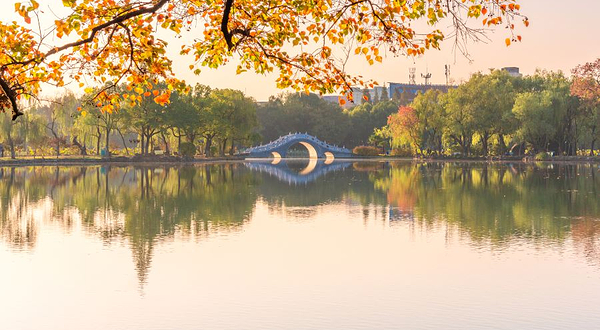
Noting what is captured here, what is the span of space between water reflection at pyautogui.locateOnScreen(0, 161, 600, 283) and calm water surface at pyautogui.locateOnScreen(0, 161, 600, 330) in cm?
12

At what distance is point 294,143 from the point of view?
400 ft

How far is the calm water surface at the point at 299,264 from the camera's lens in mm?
14117

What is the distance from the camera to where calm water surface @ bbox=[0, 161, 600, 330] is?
46.3ft

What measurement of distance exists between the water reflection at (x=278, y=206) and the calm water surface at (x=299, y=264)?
0.38 ft

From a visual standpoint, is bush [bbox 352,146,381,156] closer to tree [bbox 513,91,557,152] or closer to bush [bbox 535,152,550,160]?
bush [bbox 535,152,550,160]

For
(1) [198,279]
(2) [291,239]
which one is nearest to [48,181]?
(2) [291,239]

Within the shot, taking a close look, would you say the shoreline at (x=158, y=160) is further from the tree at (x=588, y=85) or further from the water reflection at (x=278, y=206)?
the water reflection at (x=278, y=206)

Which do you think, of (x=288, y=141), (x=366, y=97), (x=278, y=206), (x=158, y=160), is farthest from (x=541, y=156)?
(x=366, y=97)

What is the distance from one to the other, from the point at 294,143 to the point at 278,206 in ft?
290

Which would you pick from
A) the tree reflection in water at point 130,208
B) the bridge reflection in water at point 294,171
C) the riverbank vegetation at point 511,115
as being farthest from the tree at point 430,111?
the tree reflection in water at point 130,208

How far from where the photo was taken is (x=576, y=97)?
9050cm

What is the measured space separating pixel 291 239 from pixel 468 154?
7991 cm

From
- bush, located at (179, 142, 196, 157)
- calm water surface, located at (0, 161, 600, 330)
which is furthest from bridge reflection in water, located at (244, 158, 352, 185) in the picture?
calm water surface, located at (0, 161, 600, 330)

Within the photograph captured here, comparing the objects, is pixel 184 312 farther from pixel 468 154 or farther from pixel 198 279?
pixel 468 154
